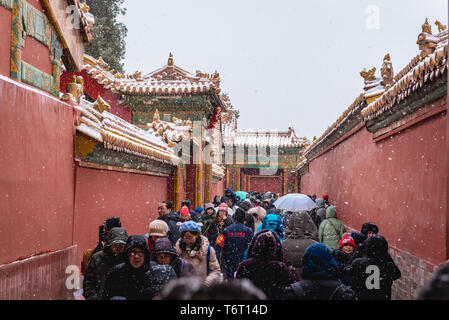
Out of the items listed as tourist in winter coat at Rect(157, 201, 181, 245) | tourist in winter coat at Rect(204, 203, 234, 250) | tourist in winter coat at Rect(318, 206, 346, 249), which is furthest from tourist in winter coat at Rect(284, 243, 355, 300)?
tourist in winter coat at Rect(318, 206, 346, 249)

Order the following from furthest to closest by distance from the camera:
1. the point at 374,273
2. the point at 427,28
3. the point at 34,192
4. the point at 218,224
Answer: the point at 218,224, the point at 427,28, the point at 34,192, the point at 374,273

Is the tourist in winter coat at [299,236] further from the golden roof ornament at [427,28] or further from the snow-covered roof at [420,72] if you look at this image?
the golden roof ornament at [427,28]

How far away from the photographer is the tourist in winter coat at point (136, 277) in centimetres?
373

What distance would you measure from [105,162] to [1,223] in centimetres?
369

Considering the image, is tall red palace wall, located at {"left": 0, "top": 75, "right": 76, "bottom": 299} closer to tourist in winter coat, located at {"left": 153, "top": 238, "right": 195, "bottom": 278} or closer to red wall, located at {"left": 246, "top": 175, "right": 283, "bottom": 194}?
tourist in winter coat, located at {"left": 153, "top": 238, "right": 195, "bottom": 278}

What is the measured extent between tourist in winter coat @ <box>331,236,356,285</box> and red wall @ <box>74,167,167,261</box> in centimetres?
358

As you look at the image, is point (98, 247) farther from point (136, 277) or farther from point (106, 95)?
point (106, 95)

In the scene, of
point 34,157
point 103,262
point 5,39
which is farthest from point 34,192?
point 5,39

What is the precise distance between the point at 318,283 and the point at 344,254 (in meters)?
2.40

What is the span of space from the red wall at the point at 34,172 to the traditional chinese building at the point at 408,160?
4.23m

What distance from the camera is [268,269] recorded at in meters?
4.00

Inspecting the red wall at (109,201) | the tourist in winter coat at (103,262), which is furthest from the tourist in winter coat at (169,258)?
the red wall at (109,201)

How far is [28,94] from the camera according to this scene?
5.37 m
